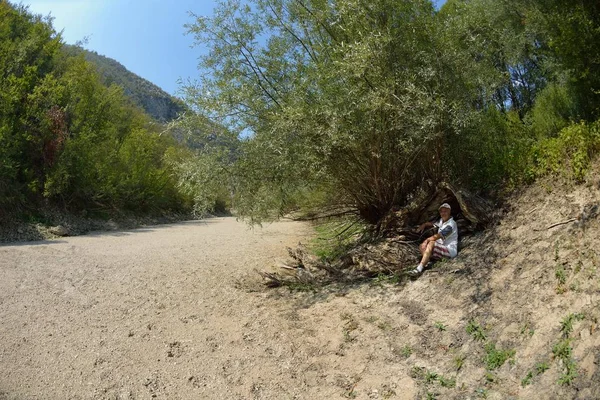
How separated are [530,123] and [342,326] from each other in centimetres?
540

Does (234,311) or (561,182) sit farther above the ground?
(561,182)

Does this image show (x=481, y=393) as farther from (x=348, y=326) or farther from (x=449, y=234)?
(x=449, y=234)

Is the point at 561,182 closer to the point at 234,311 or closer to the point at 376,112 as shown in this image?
the point at 376,112

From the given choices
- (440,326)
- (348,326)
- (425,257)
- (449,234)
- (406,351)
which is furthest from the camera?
(449,234)

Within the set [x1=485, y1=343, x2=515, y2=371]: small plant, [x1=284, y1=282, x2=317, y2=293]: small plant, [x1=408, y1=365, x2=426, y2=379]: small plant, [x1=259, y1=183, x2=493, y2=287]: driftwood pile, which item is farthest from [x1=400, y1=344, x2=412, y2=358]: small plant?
[x1=284, y1=282, x2=317, y2=293]: small plant

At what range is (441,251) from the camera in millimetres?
5773

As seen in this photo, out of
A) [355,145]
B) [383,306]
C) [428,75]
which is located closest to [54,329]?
[383,306]

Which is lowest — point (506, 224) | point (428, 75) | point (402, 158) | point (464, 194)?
point (506, 224)

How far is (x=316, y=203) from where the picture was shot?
28.1 feet

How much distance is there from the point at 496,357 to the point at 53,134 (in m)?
14.4

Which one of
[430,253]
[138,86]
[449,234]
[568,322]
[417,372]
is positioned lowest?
[417,372]

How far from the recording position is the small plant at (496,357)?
3705mm

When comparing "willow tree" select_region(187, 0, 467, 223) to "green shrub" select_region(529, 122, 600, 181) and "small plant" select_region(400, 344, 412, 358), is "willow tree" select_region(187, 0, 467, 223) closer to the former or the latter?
"green shrub" select_region(529, 122, 600, 181)

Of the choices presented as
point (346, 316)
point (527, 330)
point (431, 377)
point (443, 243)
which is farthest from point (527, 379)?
point (443, 243)
